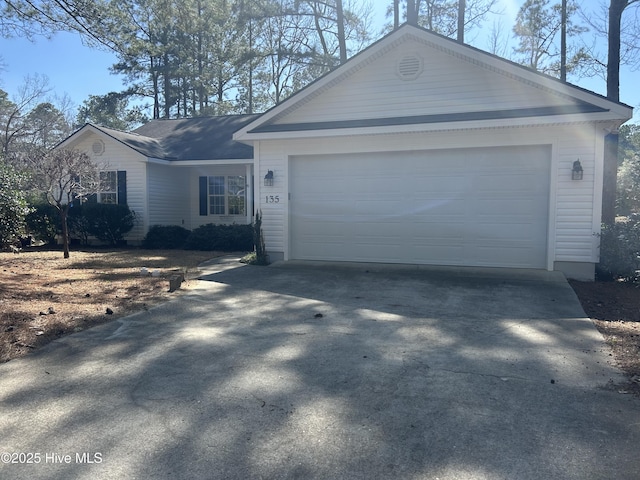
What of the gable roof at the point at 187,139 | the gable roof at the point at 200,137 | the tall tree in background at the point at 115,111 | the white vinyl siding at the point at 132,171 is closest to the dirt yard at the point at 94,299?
the white vinyl siding at the point at 132,171

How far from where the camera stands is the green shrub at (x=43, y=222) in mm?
14906

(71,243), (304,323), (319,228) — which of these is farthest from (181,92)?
(304,323)

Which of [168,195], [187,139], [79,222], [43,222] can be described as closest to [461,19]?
[187,139]

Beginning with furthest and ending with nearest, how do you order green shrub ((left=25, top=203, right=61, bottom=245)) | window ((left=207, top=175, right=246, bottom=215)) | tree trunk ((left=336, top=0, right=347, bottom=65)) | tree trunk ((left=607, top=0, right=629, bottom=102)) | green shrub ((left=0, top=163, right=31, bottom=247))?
tree trunk ((left=336, top=0, right=347, bottom=65))
window ((left=207, top=175, right=246, bottom=215))
green shrub ((left=25, top=203, right=61, bottom=245))
tree trunk ((left=607, top=0, right=629, bottom=102))
green shrub ((left=0, top=163, right=31, bottom=247))

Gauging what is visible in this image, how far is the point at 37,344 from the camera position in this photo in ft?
16.5

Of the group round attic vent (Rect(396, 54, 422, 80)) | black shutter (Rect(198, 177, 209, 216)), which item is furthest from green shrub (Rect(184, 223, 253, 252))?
round attic vent (Rect(396, 54, 422, 80))

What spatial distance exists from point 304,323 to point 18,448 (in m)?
3.41

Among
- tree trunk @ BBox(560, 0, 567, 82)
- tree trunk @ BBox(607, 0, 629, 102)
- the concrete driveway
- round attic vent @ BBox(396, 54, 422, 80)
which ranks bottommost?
the concrete driveway

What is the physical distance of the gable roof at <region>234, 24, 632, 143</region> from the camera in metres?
8.77

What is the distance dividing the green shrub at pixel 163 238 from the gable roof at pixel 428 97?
5.67 meters

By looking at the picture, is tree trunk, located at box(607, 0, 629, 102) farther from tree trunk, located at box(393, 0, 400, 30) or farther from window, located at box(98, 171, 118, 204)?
window, located at box(98, 171, 118, 204)

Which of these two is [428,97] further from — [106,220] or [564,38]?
[564,38]

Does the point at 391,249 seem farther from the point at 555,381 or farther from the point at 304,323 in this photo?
the point at 555,381

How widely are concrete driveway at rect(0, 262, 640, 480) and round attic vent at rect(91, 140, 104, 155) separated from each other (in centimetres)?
1165
